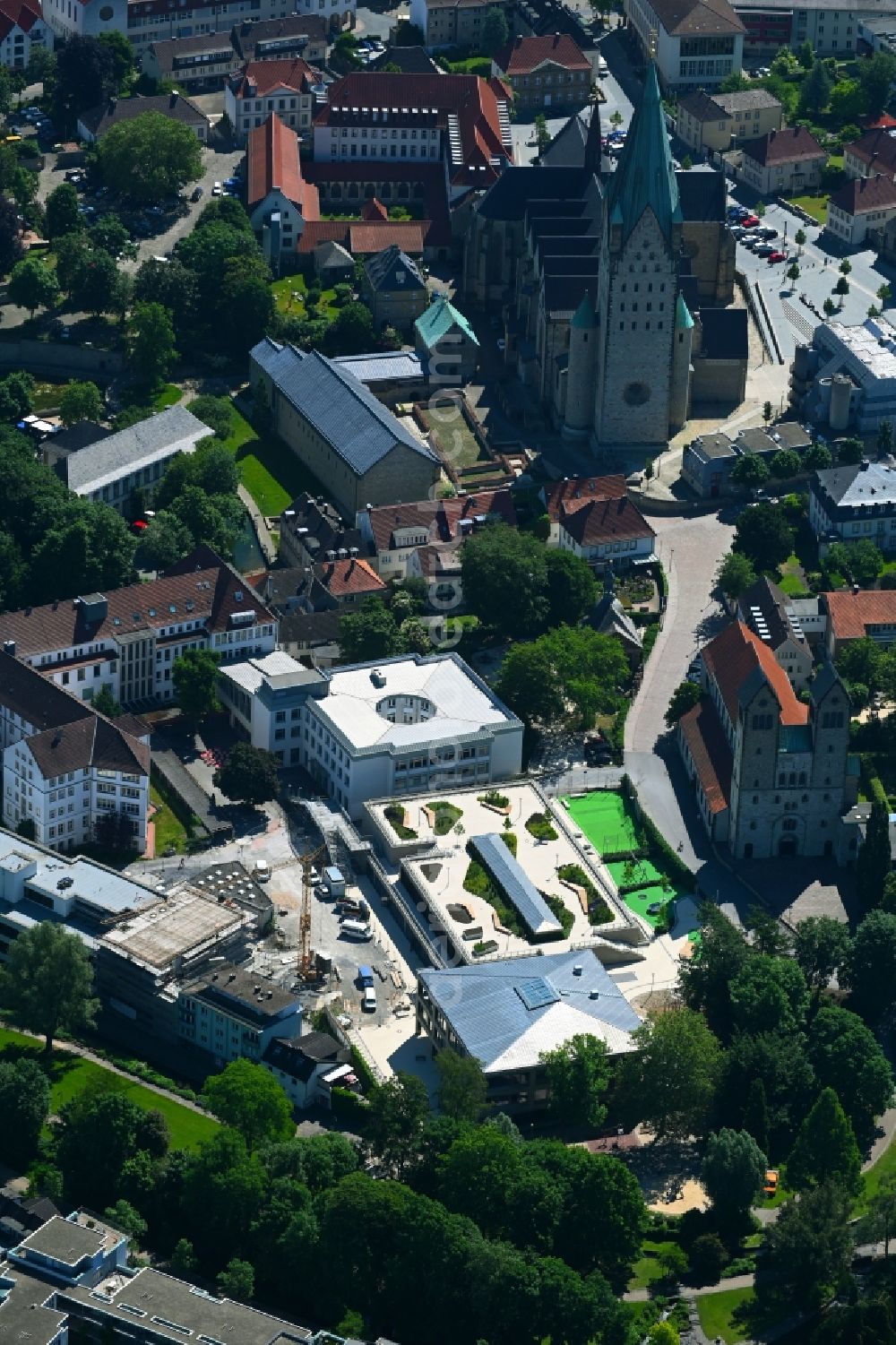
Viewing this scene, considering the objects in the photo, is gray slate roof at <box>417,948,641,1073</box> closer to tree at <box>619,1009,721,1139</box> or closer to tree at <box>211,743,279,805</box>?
tree at <box>619,1009,721,1139</box>

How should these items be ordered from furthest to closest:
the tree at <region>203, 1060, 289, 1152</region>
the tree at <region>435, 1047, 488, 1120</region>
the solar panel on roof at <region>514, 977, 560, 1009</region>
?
the solar panel on roof at <region>514, 977, 560, 1009</region>, the tree at <region>435, 1047, 488, 1120</region>, the tree at <region>203, 1060, 289, 1152</region>

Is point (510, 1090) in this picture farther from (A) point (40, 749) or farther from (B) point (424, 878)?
(A) point (40, 749)

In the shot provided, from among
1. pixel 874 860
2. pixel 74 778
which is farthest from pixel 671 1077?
pixel 74 778

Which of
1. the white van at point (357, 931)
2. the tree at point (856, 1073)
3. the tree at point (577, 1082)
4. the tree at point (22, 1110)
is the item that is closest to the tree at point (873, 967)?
the tree at point (856, 1073)

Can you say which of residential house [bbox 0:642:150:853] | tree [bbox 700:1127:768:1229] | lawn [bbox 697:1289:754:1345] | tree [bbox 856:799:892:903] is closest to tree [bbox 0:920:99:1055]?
residential house [bbox 0:642:150:853]

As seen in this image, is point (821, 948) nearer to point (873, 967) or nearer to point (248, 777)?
point (873, 967)

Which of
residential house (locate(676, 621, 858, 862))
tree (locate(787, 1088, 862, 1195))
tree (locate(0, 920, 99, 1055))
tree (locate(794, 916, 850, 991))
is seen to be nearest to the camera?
tree (locate(787, 1088, 862, 1195))

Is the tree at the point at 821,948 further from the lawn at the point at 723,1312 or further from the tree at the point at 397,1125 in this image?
the tree at the point at 397,1125

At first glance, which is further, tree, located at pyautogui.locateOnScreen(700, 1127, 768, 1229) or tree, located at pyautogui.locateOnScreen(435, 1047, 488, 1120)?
tree, located at pyautogui.locateOnScreen(435, 1047, 488, 1120)
